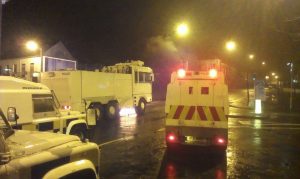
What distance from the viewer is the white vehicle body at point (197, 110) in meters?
10.3

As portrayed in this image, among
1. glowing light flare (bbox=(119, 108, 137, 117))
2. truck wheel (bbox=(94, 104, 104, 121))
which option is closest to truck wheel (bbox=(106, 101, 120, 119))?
truck wheel (bbox=(94, 104, 104, 121))

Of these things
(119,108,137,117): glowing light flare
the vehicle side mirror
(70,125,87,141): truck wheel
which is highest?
the vehicle side mirror

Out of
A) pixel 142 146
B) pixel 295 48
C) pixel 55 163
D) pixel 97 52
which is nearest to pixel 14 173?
pixel 55 163

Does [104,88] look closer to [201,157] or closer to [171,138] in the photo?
[171,138]

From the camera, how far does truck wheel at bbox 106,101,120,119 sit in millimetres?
20856

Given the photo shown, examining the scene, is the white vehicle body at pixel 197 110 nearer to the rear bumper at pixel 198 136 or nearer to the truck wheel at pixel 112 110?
the rear bumper at pixel 198 136

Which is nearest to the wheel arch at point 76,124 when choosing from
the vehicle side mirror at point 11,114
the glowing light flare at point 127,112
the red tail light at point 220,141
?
the red tail light at point 220,141

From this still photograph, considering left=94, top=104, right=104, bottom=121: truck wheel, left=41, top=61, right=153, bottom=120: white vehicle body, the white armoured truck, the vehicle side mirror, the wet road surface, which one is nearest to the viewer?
the white armoured truck

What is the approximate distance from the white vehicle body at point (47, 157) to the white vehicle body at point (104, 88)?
14.4 metres

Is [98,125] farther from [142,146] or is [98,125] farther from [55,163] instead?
[55,163]

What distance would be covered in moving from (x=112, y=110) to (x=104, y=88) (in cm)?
146

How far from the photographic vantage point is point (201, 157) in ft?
33.4

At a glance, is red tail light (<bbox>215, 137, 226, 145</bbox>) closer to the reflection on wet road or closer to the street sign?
the reflection on wet road

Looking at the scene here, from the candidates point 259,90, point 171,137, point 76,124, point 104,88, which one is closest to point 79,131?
point 76,124
